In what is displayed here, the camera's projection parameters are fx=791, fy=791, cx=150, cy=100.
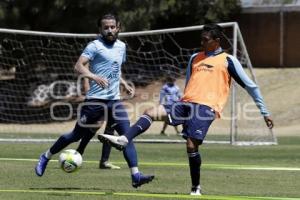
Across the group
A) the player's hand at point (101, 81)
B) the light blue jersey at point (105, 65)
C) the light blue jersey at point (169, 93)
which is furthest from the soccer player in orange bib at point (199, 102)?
the light blue jersey at point (169, 93)

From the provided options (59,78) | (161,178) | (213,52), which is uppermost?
(213,52)

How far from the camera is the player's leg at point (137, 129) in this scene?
9.25 metres

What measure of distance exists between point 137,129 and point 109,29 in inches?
65.3

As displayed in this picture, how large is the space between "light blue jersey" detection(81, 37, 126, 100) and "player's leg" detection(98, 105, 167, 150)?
147 cm

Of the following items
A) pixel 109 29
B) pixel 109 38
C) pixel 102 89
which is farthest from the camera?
pixel 102 89

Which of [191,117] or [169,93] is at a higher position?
[191,117]

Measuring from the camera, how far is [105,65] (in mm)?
10820

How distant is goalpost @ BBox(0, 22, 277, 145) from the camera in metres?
29.7

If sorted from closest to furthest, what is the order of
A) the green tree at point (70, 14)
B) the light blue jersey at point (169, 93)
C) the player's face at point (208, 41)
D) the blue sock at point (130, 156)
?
the player's face at point (208, 41), the blue sock at point (130, 156), the light blue jersey at point (169, 93), the green tree at point (70, 14)

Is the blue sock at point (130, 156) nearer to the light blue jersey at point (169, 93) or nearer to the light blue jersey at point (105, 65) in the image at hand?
the light blue jersey at point (105, 65)

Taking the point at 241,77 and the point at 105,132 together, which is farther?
the point at 105,132

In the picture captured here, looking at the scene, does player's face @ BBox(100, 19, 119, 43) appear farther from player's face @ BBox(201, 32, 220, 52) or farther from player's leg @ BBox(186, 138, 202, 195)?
player's leg @ BBox(186, 138, 202, 195)

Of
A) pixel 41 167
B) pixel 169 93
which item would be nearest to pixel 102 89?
pixel 41 167

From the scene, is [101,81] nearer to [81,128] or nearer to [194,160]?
[81,128]
